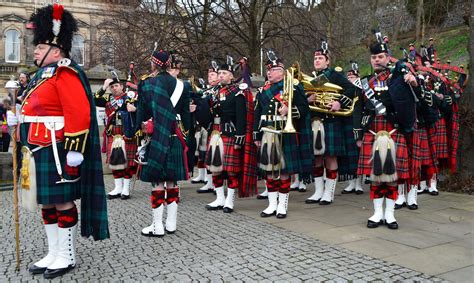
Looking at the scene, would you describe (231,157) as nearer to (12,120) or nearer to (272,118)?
(272,118)

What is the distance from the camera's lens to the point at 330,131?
698 cm

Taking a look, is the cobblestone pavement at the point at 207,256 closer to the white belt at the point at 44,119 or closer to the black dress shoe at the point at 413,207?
the white belt at the point at 44,119

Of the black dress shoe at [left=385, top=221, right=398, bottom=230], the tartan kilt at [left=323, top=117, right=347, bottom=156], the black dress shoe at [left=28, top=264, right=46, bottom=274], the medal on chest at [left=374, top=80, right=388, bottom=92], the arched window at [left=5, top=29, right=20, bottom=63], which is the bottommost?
the black dress shoe at [left=28, top=264, right=46, bottom=274]

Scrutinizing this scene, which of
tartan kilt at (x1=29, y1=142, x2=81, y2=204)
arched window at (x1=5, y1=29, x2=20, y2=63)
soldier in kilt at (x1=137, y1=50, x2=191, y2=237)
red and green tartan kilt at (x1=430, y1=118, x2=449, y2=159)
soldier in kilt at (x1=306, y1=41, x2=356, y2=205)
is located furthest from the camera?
arched window at (x1=5, y1=29, x2=20, y2=63)

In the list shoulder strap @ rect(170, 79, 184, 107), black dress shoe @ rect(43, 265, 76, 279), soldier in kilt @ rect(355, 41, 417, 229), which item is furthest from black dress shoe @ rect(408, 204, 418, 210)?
black dress shoe @ rect(43, 265, 76, 279)

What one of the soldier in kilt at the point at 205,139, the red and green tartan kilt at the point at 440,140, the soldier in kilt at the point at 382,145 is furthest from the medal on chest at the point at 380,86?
the red and green tartan kilt at the point at 440,140

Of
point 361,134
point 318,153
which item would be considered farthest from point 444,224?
point 318,153

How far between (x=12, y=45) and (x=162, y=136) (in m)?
40.6

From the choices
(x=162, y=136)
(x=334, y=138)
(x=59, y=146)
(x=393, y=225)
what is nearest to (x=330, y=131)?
(x=334, y=138)

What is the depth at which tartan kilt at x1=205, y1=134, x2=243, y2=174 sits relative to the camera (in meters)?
6.42

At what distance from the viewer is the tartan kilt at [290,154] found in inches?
236

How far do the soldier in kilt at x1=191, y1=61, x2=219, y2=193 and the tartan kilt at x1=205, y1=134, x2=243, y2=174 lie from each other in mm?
645

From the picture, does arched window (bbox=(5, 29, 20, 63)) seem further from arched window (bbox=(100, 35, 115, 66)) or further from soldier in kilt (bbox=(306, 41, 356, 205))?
soldier in kilt (bbox=(306, 41, 356, 205))

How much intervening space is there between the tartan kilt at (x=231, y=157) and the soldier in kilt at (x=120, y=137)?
1.78 m
